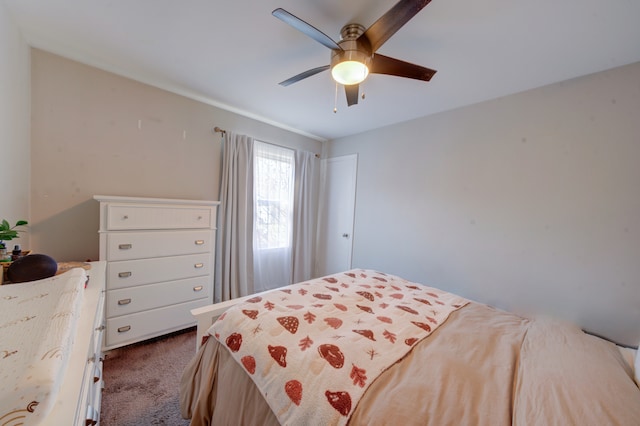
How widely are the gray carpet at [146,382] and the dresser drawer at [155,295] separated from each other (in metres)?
0.37

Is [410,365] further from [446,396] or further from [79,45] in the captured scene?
[79,45]

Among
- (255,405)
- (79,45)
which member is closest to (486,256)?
Result: (255,405)

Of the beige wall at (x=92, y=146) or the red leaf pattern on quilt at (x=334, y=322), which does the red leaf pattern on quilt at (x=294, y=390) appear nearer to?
the red leaf pattern on quilt at (x=334, y=322)

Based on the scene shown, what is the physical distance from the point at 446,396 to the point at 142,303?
2.24 meters

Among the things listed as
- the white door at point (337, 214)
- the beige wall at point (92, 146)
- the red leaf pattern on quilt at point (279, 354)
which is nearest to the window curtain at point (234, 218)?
the beige wall at point (92, 146)

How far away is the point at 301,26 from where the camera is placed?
1156 millimetres

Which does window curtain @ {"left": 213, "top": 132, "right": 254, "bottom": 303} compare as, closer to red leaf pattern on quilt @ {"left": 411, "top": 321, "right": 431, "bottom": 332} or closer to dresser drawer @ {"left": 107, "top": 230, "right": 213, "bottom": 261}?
dresser drawer @ {"left": 107, "top": 230, "right": 213, "bottom": 261}

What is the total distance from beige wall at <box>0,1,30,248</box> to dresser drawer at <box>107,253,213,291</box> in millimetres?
657

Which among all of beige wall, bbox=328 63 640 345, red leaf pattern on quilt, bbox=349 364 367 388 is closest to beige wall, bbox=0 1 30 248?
red leaf pattern on quilt, bbox=349 364 367 388

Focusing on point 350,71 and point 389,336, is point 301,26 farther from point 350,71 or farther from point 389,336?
point 389,336

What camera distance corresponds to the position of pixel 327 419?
76cm

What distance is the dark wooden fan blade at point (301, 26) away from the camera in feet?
3.50

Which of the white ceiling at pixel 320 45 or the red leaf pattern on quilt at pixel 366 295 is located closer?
the white ceiling at pixel 320 45

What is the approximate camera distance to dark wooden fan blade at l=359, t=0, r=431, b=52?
3.26 ft
